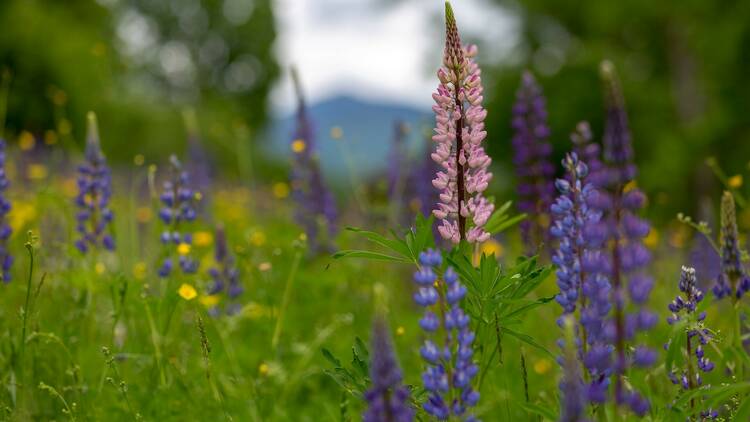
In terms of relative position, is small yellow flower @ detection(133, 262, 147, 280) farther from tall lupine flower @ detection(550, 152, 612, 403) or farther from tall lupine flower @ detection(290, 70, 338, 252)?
tall lupine flower @ detection(550, 152, 612, 403)

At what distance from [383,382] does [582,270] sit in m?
0.76

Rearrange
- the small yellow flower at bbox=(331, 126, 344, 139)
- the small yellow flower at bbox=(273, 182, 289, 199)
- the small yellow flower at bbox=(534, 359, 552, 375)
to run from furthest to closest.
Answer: the small yellow flower at bbox=(273, 182, 289, 199) < the small yellow flower at bbox=(331, 126, 344, 139) < the small yellow flower at bbox=(534, 359, 552, 375)

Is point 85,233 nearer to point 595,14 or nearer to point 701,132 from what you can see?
point 701,132

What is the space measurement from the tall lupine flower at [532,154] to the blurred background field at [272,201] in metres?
0.63

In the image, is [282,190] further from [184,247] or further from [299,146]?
[184,247]

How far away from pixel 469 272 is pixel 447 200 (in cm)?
24

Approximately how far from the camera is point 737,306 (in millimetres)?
1873

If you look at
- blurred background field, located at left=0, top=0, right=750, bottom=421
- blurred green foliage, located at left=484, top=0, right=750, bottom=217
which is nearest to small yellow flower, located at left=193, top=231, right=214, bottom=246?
blurred background field, located at left=0, top=0, right=750, bottom=421

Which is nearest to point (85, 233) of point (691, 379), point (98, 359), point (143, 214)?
point (98, 359)

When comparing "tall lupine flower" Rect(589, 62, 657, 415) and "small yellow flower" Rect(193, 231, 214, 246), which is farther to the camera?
"small yellow flower" Rect(193, 231, 214, 246)

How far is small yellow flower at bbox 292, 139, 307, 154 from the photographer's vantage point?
5888 millimetres

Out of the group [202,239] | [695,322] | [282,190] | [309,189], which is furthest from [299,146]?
[695,322]

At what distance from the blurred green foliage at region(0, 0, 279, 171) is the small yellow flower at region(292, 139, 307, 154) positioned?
712 mm

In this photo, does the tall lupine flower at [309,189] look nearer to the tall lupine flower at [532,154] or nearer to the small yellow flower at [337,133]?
the small yellow flower at [337,133]
